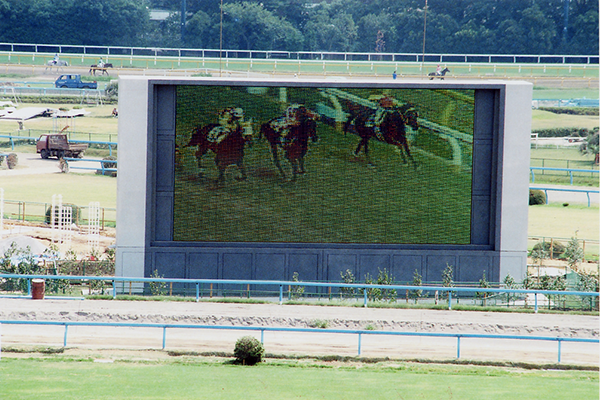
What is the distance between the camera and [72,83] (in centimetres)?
5919

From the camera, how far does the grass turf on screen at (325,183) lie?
21.1m

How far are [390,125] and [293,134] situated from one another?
2565 mm

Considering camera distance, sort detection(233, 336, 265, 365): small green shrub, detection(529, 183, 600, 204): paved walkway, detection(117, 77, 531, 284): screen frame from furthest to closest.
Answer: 1. detection(529, 183, 600, 204): paved walkway
2. detection(117, 77, 531, 284): screen frame
3. detection(233, 336, 265, 365): small green shrub

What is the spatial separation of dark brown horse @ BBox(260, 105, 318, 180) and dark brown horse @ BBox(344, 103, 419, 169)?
4.15ft

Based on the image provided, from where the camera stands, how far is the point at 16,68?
63.1 meters

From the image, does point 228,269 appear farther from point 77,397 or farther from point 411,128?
point 77,397

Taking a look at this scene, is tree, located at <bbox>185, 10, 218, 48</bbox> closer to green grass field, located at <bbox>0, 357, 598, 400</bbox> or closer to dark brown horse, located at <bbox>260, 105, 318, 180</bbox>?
dark brown horse, located at <bbox>260, 105, 318, 180</bbox>

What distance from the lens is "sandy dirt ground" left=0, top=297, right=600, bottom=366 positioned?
16812 millimetres

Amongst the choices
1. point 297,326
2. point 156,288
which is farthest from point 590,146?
point 297,326

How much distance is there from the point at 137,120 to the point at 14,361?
795cm

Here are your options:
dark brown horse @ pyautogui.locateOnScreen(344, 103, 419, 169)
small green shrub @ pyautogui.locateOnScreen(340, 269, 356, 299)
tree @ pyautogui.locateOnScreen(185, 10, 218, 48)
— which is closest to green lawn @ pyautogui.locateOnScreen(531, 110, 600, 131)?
tree @ pyautogui.locateOnScreen(185, 10, 218, 48)

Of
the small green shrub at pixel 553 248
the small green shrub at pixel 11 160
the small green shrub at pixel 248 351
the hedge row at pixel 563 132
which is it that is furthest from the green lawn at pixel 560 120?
the small green shrub at pixel 248 351

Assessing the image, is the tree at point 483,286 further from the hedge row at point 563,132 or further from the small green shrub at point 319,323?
the hedge row at point 563,132

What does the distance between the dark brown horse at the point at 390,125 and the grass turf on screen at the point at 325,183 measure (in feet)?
0.43
